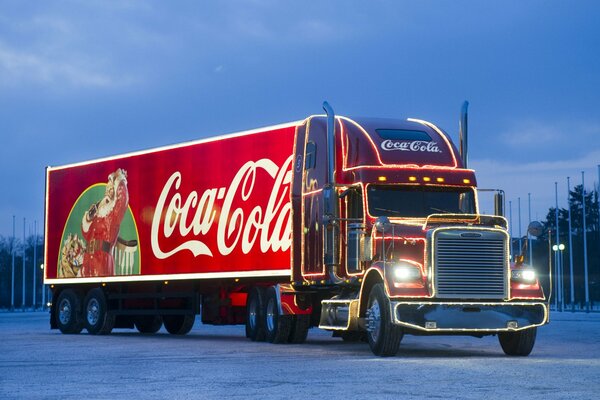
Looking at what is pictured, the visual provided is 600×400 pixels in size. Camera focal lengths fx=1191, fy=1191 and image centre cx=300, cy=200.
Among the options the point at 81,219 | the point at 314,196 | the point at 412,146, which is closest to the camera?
the point at 412,146

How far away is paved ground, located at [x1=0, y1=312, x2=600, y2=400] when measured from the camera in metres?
13.2

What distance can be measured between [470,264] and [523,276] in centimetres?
105

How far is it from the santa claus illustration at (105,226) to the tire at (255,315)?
592 cm

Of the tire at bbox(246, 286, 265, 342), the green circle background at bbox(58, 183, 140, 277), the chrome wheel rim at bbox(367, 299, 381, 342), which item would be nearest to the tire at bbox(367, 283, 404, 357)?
the chrome wheel rim at bbox(367, 299, 381, 342)

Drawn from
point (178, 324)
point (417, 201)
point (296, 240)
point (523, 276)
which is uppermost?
point (417, 201)

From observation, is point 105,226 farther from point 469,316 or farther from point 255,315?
point 469,316

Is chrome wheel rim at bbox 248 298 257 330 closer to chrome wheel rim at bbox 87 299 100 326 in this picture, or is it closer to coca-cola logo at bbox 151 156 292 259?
coca-cola logo at bbox 151 156 292 259

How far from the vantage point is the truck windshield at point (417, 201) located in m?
21.0

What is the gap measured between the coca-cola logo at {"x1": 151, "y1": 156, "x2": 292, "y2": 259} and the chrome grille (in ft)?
16.9

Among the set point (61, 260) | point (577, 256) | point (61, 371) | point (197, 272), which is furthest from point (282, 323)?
point (577, 256)

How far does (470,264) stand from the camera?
19.5m

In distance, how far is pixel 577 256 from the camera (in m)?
103

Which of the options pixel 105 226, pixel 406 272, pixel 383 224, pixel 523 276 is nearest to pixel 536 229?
pixel 523 276

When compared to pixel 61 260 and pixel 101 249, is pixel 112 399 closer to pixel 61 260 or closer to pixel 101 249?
pixel 101 249
